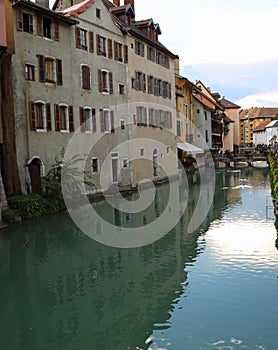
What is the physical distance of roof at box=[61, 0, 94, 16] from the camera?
26.1 metres

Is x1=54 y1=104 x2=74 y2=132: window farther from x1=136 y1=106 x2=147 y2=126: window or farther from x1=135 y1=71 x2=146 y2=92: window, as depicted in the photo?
x1=135 y1=71 x2=146 y2=92: window

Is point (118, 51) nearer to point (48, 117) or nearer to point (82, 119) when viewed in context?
point (82, 119)

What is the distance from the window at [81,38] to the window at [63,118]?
3918mm

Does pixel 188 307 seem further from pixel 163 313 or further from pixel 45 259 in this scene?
pixel 45 259

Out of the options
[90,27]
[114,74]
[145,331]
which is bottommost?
[145,331]

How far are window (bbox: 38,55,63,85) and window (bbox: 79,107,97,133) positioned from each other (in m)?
2.71

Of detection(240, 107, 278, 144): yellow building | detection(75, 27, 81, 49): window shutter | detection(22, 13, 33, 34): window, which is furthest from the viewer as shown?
detection(240, 107, 278, 144): yellow building

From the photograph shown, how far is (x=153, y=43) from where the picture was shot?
35.7 meters

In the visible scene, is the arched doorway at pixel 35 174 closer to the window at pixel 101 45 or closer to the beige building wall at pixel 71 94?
the beige building wall at pixel 71 94

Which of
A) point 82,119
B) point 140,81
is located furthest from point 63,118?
point 140,81

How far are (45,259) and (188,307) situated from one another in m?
6.16

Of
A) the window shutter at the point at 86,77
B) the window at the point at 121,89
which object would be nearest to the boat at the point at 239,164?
the window at the point at 121,89

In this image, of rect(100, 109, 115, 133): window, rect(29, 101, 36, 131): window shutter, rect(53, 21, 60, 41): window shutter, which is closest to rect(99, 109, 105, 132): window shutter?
rect(100, 109, 115, 133): window

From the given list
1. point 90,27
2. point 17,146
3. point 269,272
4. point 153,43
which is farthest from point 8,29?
point 153,43
